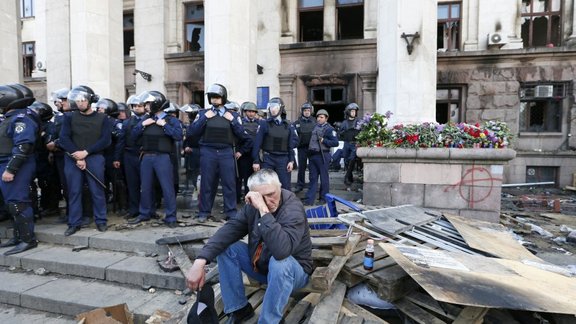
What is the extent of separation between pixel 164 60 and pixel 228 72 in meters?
8.55

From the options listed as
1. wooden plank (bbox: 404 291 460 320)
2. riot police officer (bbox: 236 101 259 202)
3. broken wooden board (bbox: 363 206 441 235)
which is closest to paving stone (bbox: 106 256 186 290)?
wooden plank (bbox: 404 291 460 320)

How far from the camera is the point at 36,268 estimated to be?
4.79 meters

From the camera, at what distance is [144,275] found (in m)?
4.24

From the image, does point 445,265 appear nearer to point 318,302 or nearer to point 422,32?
point 318,302

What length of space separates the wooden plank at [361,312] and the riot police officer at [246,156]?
428cm

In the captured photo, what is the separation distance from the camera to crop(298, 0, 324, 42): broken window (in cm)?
1471

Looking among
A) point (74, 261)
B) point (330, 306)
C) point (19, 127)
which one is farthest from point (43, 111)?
point (330, 306)

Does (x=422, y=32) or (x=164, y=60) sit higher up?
(x=164, y=60)

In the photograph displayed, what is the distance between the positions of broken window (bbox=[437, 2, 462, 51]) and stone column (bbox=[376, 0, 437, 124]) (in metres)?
7.36

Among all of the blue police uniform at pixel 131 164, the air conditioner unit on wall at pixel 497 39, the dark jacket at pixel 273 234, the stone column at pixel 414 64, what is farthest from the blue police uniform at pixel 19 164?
the air conditioner unit on wall at pixel 497 39

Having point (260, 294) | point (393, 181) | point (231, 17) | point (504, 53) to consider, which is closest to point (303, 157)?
point (393, 181)

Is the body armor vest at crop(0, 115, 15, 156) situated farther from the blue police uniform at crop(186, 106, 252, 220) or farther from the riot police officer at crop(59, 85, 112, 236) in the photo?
the blue police uniform at crop(186, 106, 252, 220)

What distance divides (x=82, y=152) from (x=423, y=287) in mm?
4974

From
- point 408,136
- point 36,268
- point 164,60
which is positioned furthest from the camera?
point 164,60
